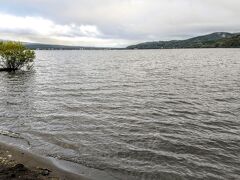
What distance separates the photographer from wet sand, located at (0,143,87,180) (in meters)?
12.6

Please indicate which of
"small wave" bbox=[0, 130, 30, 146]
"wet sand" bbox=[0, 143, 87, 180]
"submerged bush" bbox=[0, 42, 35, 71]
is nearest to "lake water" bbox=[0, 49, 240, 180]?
"small wave" bbox=[0, 130, 30, 146]

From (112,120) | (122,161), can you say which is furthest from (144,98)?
(122,161)

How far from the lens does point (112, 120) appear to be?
2438 cm

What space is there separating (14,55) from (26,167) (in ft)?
179

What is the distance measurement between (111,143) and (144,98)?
15.3 meters

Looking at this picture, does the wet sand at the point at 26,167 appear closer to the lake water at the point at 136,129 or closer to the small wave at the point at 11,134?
the lake water at the point at 136,129

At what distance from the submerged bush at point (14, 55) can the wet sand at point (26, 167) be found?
49.8 m

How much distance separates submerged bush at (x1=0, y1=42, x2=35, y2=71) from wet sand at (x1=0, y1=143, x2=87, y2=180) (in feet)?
163

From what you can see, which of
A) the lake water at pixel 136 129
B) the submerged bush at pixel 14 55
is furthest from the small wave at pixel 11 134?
the submerged bush at pixel 14 55

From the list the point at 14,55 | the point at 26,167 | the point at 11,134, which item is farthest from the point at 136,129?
the point at 14,55

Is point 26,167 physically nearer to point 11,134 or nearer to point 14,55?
point 11,134

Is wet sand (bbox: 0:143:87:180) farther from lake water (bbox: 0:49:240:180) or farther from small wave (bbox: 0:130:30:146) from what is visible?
small wave (bbox: 0:130:30:146)

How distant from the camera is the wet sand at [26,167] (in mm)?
12578

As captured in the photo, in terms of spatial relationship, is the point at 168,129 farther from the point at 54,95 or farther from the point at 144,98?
the point at 54,95
